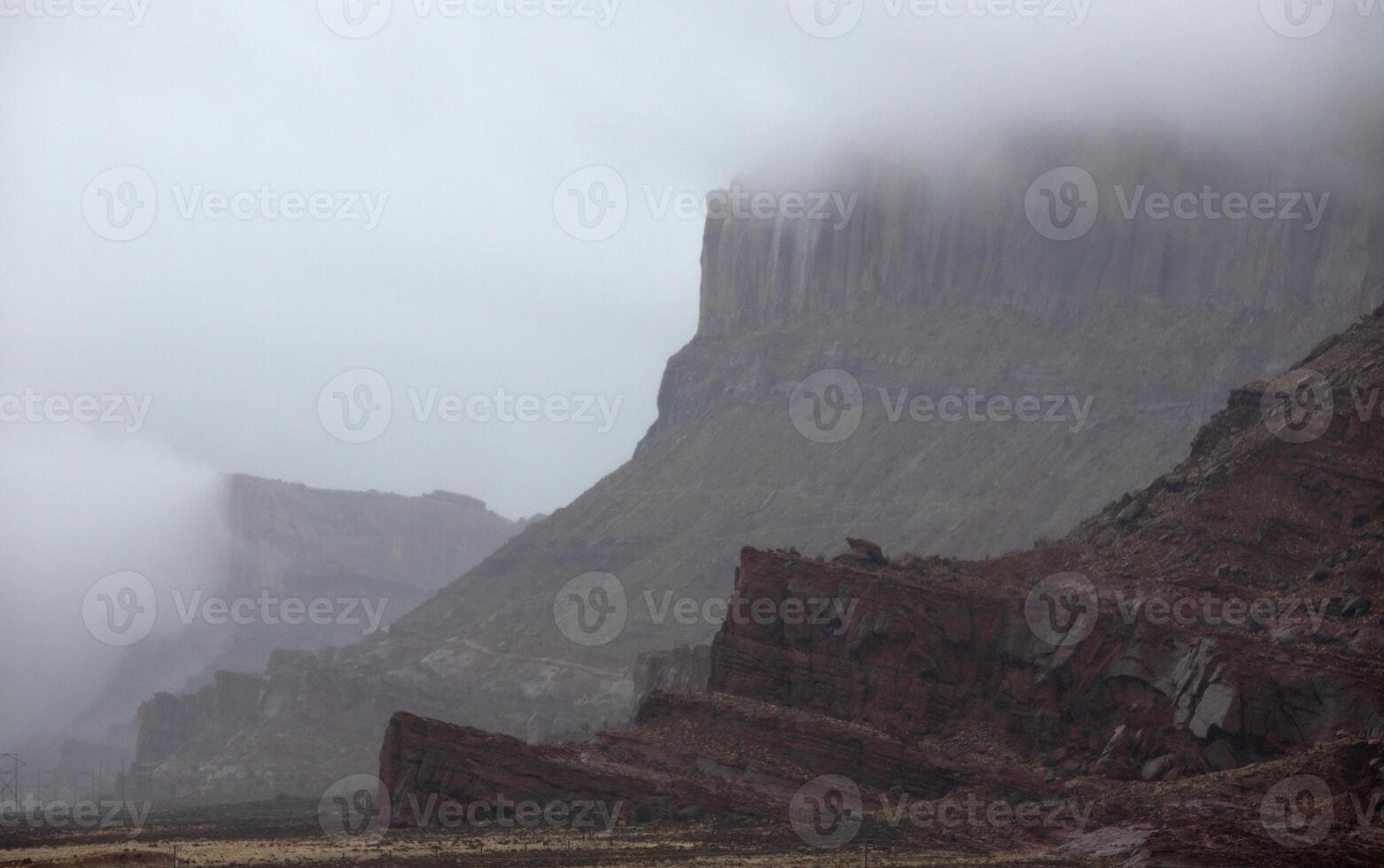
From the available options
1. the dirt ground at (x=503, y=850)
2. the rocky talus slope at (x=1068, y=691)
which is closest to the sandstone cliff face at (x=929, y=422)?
the rocky talus slope at (x=1068, y=691)

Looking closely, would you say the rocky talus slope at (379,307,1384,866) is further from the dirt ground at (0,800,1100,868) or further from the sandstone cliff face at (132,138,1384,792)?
the sandstone cliff face at (132,138,1384,792)

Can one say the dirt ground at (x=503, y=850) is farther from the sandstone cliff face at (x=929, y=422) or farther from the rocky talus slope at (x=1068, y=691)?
the sandstone cliff face at (x=929, y=422)

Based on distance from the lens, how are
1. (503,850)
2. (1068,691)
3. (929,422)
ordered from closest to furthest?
1. (503,850)
2. (1068,691)
3. (929,422)

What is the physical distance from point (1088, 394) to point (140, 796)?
79.9m

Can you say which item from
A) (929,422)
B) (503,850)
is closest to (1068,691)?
(503,850)

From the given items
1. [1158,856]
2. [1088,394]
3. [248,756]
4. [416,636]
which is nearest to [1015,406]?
[1088,394]

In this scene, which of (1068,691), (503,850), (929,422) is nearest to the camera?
(503,850)

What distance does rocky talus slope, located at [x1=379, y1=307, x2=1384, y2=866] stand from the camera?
5766 centimetres

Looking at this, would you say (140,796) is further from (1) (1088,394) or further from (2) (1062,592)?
(2) (1062,592)

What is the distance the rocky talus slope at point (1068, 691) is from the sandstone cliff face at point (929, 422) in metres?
67.9

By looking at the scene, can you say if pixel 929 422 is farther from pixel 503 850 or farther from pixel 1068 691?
pixel 503 850

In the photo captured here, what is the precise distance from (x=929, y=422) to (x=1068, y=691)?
337 feet

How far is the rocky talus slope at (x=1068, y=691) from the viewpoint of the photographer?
5766cm

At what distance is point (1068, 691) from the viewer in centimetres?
6731
